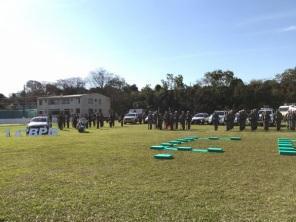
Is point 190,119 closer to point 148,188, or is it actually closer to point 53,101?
point 148,188

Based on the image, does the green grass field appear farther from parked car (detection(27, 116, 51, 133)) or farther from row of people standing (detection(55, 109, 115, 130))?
row of people standing (detection(55, 109, 115, 130))

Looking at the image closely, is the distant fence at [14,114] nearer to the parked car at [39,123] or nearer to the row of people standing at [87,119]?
the row of people standing at [87,119]

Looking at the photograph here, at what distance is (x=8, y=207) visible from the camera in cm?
846

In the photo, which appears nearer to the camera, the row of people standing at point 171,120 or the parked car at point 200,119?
the row of people standing at point 171,120

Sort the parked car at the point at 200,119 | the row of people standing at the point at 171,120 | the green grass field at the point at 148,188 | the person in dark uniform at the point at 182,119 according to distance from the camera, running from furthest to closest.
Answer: the parked car at the point at 200,119 → the row of people standing at the point at 171,120 → the person in dark uniform at the point at 182,119 → the green grass field at the point at 148,188

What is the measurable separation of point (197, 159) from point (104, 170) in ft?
12.9

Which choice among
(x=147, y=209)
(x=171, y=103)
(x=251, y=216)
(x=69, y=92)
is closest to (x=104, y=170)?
(x=147, y=209)

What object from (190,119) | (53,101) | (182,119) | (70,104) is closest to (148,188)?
(182,119)

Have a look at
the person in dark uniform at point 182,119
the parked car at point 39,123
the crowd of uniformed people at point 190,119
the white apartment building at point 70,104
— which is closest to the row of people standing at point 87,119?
the crowd of uniformed people at point 190,119

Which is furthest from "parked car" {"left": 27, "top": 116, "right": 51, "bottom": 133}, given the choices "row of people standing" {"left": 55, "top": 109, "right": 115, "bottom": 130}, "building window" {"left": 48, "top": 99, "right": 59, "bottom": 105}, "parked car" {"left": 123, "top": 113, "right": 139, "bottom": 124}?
"building window" {"left": 48, "top": 99, "right": 59, "bottom": 105}

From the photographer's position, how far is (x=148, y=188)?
10.1 meters

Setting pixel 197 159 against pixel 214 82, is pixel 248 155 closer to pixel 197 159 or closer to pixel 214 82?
pixel 197 159

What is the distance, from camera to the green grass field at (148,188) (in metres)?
7.86

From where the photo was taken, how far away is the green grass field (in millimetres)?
7859
